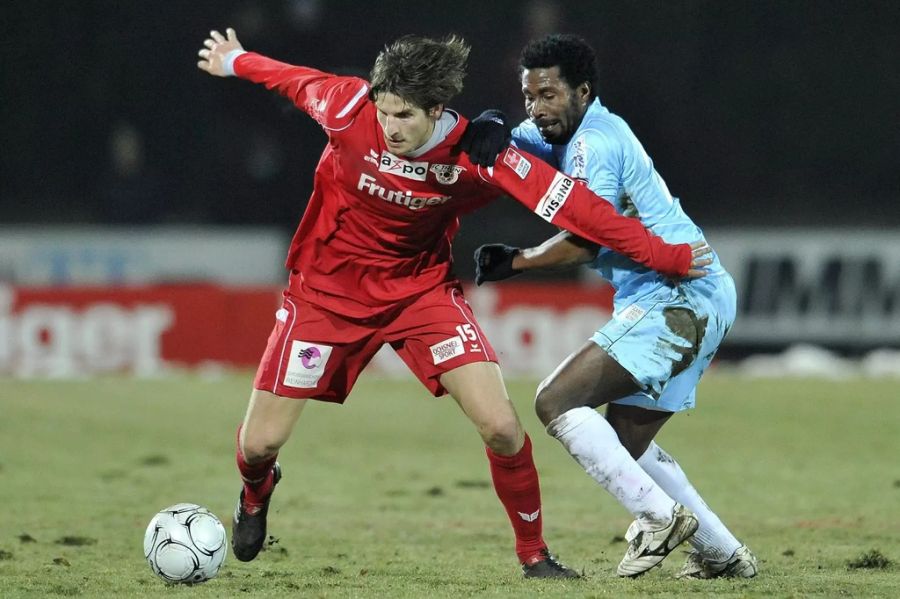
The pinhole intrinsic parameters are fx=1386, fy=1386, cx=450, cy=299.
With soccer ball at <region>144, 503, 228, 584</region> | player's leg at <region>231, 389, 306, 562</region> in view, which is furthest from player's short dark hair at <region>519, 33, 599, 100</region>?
soccer ball at <region>144, 503, 228, 584</region>

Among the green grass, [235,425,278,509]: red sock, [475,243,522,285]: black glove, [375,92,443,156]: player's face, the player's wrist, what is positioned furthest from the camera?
the player's wrist

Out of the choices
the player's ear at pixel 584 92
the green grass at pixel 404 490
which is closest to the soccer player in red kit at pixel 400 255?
the player's ear at pixel 584 92

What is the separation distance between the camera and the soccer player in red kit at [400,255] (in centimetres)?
530

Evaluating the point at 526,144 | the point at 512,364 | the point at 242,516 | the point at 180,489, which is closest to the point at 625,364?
the point at 526,144

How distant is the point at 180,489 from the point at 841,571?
4.31m

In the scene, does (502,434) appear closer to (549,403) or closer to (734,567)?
(549,403)

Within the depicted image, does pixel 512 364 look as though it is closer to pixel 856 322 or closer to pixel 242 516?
pixel 856 322

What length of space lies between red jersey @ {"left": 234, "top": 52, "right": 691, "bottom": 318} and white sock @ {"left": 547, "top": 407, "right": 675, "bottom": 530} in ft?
2.16

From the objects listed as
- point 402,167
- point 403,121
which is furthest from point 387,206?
point 403,121

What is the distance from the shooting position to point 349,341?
5758 mm

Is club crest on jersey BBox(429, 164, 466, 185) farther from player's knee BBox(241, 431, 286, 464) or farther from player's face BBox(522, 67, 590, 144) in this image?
player's knee BBox(241, 431, 286, 464)

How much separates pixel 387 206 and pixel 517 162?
1.90 feet

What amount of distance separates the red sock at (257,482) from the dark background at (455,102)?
31.6 feet

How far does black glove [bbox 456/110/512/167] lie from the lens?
5.32 m
